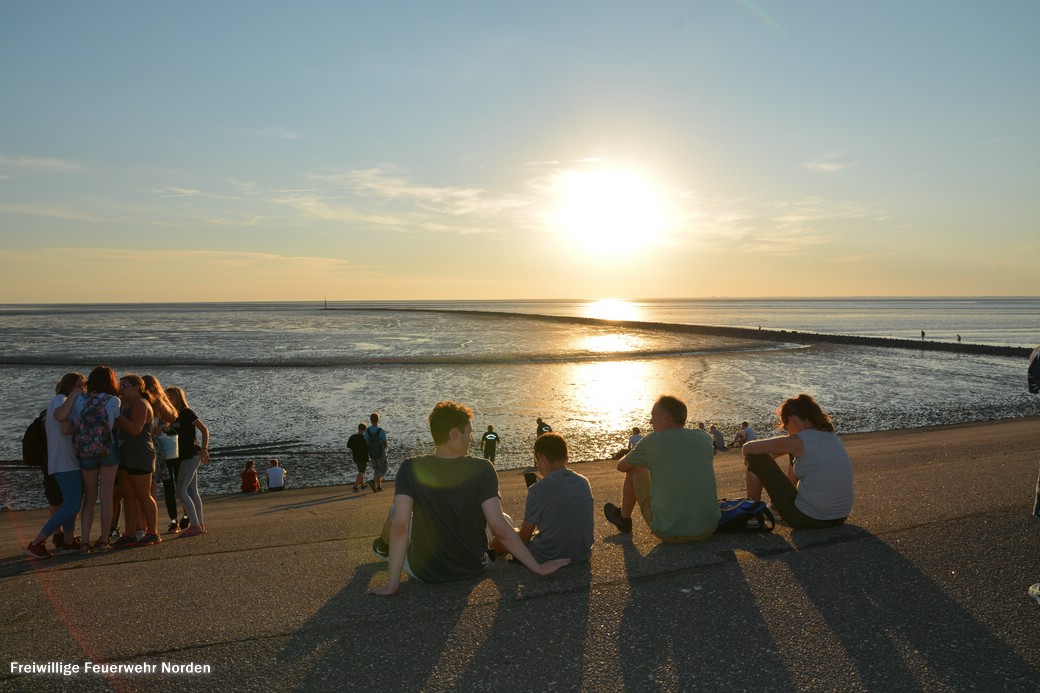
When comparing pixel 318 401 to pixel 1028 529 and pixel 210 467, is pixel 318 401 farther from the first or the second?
pixel 1028 529

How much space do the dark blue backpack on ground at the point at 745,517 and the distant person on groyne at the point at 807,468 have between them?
0.59ft

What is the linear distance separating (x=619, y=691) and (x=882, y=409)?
29803mm

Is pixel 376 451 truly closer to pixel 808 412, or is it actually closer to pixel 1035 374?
pixel 808 412

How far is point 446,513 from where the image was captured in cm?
564

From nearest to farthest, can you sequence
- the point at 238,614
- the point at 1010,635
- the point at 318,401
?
1. the point at 1010,635
2. the point at 238,614
3. the point at 318,401

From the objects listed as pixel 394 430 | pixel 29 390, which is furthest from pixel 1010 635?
pixel 29 390

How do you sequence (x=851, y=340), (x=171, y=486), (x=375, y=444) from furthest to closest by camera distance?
(x=851, y=340)
(x=375, y=444)
(x=171, y=486)

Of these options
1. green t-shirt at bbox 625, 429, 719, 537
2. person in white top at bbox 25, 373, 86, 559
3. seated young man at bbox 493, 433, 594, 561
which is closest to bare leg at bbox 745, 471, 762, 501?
green t-shirt at bbox 625, 429, 719, 537

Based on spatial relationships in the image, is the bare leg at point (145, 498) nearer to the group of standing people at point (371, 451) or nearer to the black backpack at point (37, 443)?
the black backpack at point (37, 443)

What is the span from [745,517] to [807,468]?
30.9 inches

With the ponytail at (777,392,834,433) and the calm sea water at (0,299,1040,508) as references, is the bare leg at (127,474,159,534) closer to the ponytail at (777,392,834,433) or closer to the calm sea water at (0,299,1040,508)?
the ponytail at (777,392,834,433)

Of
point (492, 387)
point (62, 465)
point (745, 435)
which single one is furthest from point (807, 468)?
point (492, 387)

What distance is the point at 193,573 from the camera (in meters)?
6.46

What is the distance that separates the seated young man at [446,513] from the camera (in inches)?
215
